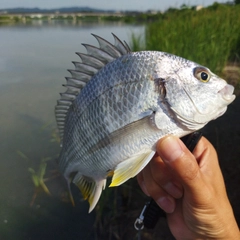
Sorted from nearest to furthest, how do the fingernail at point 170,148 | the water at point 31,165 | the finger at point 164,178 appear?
the fingernail at point 170,148, the finger at point 164,178, the water at point 31,165

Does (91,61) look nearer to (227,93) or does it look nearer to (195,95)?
(195,95)

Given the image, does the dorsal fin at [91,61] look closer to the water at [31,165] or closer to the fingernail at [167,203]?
the fingernail at [167,203]

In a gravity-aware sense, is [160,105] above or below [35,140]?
above

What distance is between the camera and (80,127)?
4.38 ft

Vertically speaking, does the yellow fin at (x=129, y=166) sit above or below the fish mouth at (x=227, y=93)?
below

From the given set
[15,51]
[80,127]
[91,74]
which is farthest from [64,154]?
[15,51]

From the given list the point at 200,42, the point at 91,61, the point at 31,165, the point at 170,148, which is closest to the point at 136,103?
the point at 170,148

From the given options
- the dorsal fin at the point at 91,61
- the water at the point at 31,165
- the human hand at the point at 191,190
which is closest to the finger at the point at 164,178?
the human hand at the point at 191,190

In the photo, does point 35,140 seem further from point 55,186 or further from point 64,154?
point 64,154

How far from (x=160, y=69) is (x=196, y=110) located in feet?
0.70

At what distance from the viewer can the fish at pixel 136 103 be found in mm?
1122

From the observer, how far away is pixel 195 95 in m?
1.13

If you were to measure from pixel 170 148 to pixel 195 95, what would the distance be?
8.9 inches

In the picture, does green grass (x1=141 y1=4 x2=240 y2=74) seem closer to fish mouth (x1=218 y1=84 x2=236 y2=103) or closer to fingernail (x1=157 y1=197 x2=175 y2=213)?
fingernail (x1=157 y1=197 x2=175 y2=213)
